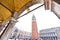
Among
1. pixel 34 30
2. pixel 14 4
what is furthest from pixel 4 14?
pixel 34 30

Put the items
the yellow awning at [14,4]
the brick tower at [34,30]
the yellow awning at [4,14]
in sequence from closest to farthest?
1. the yellow awning at [14,4]
2. the yellow awning at [4,14]
3. the brick tower at [34,30]

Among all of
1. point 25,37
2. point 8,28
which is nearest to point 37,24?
point 25,37

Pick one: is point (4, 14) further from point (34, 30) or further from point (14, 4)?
point (34, 30)

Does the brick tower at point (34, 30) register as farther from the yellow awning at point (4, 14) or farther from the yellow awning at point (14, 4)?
the yellow awning at point (14, 4)

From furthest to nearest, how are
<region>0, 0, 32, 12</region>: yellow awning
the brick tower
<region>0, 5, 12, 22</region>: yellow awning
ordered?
the brick tower → <region>0, 5, 12, 22</region>: yellow awning → <region>0, 0, 32, 12</region>: yellow awning

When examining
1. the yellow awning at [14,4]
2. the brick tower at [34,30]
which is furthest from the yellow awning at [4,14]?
the brick tower at [34,30]

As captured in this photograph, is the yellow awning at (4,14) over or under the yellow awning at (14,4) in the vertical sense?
under

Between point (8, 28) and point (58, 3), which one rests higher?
point (58, 3)

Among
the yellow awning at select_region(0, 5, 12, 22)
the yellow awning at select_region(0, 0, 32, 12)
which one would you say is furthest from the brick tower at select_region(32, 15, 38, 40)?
the yellow awning at select_region(0, 0, 32, 12)

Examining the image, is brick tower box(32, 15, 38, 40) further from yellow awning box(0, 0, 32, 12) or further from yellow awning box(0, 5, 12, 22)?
yellow awning box(0, 0, 32, 12)

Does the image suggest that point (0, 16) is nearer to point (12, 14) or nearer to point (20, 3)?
point (12, 14)

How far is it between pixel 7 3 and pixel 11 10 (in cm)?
11

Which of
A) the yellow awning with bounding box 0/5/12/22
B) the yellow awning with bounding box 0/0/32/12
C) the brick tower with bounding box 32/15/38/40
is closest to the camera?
the yellow awning with bounding box 0/0/32/12

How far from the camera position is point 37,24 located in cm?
343
